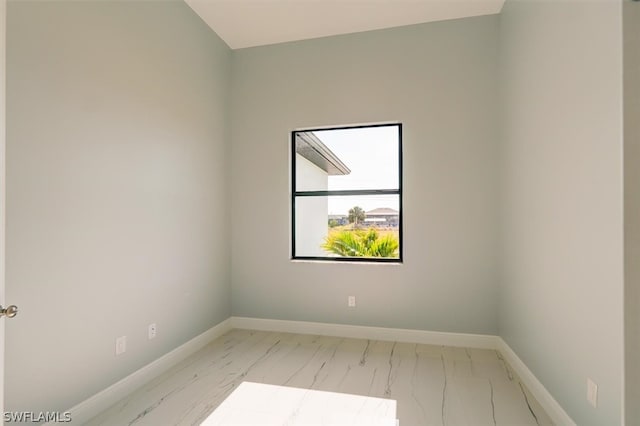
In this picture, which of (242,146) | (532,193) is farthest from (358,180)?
(532,193)

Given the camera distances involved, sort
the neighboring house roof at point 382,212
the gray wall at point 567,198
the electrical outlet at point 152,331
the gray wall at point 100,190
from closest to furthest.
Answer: the gray wall at point 567,198 < the gray wall at point 100,190 < the electrical outlet at point 152,331 < the neighboring house roof at point 382,212

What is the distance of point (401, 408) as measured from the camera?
7.01ft

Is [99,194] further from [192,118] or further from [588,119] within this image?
[588,119]

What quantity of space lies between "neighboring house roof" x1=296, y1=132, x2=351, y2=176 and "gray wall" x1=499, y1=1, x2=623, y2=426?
5.32ft

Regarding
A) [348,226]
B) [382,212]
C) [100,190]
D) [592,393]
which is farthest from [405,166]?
[100,190]

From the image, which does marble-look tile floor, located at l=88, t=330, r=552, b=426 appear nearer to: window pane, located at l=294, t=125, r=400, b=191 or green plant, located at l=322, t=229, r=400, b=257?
green plant, located at l=322, t=229, r=400, b=257

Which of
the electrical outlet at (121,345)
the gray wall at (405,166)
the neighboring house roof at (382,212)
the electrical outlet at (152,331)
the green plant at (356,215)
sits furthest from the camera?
the green plant at (356,215)

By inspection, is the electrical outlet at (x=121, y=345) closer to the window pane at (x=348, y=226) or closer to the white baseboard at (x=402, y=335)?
the white baseboard at (x=402, y=335)

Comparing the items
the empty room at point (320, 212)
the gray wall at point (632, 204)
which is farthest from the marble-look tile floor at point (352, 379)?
the gray wall at point (632, 204)

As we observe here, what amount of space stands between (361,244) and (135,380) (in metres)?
2.22

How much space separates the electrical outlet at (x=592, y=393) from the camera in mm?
1587

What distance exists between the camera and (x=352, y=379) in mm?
2525

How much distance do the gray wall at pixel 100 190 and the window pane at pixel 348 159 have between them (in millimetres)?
1068

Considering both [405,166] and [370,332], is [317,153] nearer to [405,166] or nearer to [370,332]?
[405,166]
